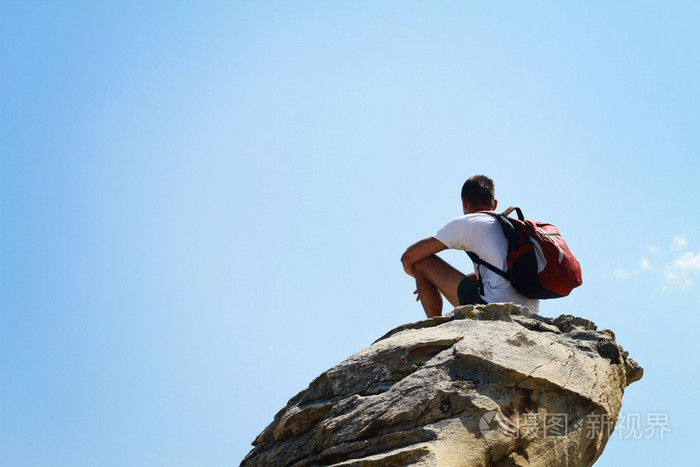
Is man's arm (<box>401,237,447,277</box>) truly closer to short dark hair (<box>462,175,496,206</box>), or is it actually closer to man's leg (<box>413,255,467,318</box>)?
man's leg (<box>413,255,467,318</box>)

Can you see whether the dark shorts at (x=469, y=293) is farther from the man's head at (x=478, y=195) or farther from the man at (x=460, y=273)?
the man's head at (x=478, y=195)

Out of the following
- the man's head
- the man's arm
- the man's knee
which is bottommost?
the man's knee

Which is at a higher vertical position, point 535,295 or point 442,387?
point 535,295

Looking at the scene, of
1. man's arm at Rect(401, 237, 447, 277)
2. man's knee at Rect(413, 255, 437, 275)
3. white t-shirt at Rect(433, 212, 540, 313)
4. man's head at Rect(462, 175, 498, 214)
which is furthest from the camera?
man's head at Rect(462, 175, 498, 214)

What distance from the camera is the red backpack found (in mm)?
7551

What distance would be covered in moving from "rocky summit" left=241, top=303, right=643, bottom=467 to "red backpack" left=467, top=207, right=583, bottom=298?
55 centimetres

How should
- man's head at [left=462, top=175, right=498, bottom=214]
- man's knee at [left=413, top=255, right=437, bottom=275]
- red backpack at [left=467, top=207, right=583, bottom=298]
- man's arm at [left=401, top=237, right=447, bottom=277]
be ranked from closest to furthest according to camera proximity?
red backpack at [left=467, top=207, right=583, bottom=298]
man's arm at [left=401, top=237, right=447, bottom=277]
man's knee at [left=413, top=255, right=437, bottom=275]
man's head at [left=462, top=175, right=498, bottom=214]

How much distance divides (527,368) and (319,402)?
6.45 ft

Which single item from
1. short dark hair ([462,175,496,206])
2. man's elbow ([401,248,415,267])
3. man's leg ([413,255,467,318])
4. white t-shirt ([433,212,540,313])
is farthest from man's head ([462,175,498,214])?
man's elbow ([401,248,415,267])

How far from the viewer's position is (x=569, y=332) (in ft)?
23.9

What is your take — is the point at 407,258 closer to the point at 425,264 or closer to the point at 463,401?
the point at 425,264

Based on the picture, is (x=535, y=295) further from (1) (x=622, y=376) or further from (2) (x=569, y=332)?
(1) (x=622, y=376)

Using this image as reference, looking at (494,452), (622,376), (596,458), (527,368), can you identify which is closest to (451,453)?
(494,452)

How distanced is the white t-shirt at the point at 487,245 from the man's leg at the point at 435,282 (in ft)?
1.01
